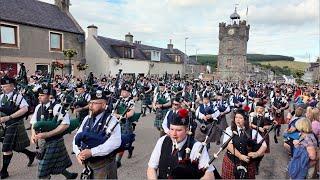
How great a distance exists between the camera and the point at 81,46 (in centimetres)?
2781

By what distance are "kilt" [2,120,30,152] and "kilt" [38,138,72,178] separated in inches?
49.2

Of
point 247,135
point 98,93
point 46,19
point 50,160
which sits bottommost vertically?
point 50,160

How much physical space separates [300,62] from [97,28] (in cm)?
8093

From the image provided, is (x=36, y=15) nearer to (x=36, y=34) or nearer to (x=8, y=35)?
(x=36, y=34)

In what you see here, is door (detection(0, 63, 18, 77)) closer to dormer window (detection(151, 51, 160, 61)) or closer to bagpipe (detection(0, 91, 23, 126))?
bagpipe (detection(0, 91, 23, 126))

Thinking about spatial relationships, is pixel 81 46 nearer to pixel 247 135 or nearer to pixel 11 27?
pixel 11 27

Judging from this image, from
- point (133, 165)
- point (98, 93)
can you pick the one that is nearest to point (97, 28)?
point (133, 165)

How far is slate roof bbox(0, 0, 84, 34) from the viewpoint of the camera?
22.0 meters

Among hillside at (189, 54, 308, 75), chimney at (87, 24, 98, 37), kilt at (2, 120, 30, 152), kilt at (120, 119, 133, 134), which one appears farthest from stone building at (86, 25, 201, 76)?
hillside at (189, 54, 308, 75)

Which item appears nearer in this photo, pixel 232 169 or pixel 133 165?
pixel 232 169

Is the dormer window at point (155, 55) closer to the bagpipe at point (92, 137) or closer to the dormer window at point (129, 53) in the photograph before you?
the dormer window at point (129, 53)

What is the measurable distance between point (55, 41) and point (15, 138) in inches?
796

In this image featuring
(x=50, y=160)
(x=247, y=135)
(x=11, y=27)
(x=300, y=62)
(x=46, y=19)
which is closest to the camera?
(x=247, y=135)

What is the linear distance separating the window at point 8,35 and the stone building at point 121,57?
36.5ft
